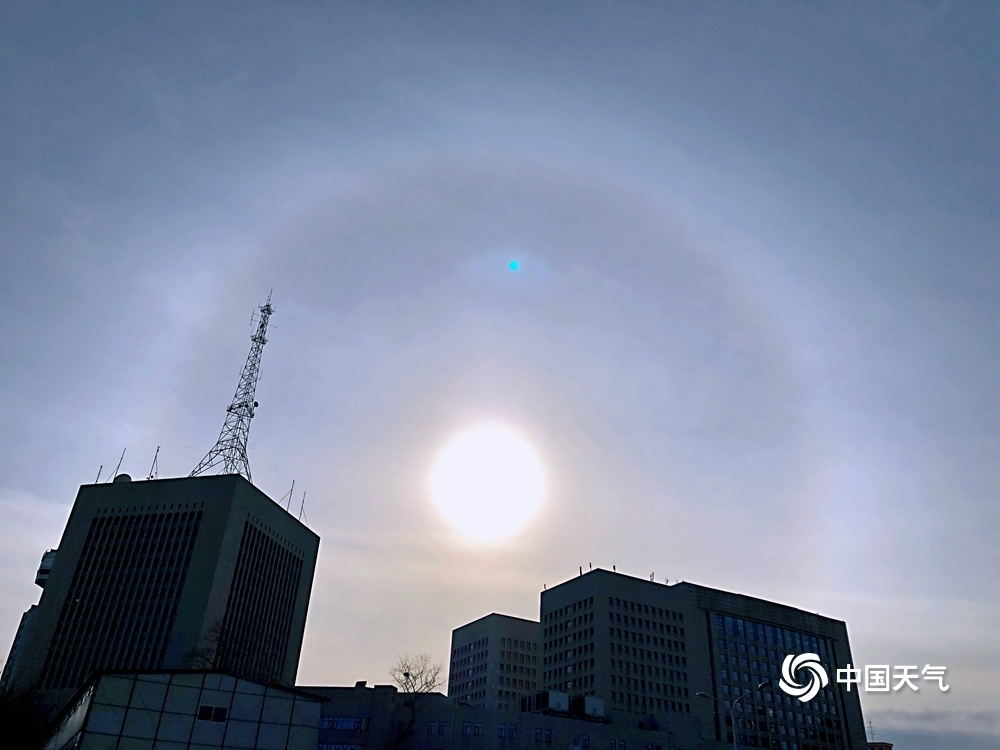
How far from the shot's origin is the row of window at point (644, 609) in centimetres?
17488

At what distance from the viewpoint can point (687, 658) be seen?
175500 mm

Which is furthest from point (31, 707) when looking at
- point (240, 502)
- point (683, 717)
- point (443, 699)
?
point (683, 717)

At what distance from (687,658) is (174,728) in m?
148

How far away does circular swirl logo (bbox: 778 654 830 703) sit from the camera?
186 m

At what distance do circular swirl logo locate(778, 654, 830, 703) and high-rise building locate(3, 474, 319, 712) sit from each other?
398ft

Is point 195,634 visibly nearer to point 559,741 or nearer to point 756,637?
point 559,741

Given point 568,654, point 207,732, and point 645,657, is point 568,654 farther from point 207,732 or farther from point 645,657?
point 207,732

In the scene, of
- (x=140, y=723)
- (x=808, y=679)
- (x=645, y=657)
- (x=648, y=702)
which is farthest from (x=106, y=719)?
(x=808, y=679)

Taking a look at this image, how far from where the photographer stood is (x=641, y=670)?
169 metres

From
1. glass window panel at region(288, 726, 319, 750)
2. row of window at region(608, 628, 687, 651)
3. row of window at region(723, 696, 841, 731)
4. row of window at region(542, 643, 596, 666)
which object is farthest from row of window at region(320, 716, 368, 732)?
row of window at region(723, 696, 841, 731)

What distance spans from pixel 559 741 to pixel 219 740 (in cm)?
7359

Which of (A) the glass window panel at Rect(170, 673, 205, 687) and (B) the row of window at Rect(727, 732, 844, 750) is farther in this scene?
(B) the row of window at Rect(727, 732, 844, 750)

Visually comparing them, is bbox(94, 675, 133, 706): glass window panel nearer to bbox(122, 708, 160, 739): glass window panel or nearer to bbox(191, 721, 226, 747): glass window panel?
bbox(122, 708, 160, 739): glass window panel

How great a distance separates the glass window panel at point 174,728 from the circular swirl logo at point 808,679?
555ft
